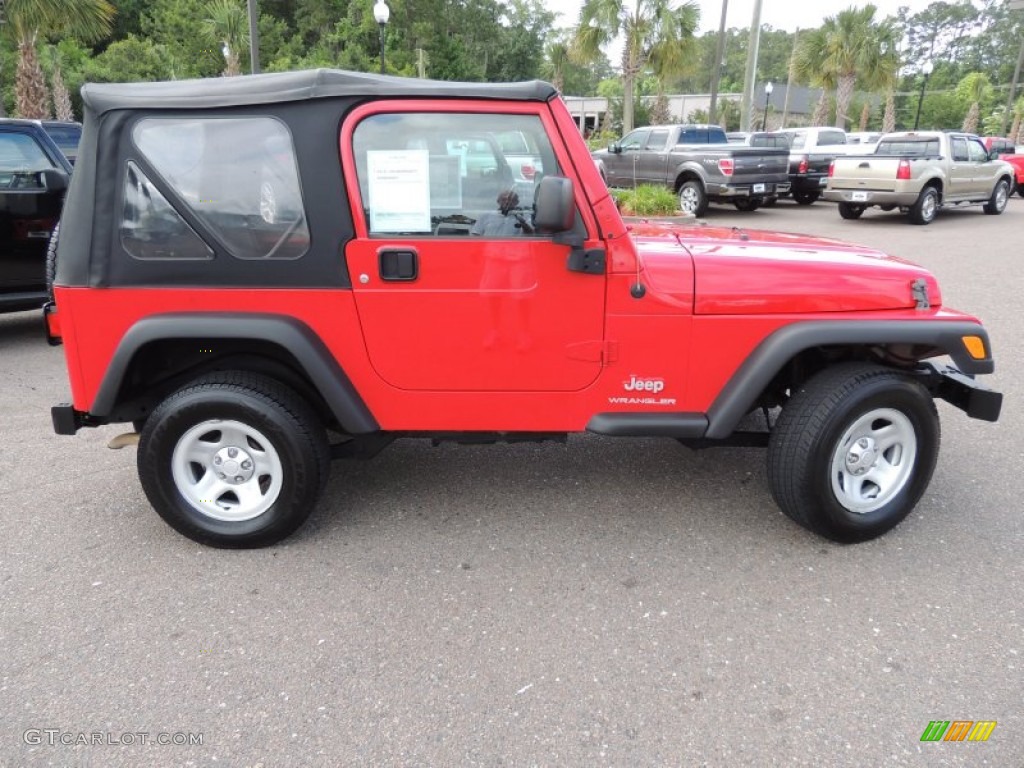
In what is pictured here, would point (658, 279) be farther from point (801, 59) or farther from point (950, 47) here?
point (950, 47)

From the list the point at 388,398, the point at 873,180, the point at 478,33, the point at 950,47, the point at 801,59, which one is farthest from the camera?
the point at 950,47

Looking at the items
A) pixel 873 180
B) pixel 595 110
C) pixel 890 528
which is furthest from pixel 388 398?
pixel 595 110

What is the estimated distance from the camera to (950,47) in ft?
261

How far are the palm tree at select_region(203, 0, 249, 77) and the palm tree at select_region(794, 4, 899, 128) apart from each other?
885 inches

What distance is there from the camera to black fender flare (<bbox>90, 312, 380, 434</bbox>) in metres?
2.95

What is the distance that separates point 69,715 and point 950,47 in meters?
98.8

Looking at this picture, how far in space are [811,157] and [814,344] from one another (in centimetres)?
1649

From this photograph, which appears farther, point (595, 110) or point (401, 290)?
point (595, 110)

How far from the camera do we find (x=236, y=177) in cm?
296

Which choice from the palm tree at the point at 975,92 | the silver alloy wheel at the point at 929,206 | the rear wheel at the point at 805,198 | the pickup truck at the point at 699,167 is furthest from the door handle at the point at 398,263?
the palm tree at the point at 975,92

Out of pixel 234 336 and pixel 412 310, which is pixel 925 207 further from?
pixel 234 336

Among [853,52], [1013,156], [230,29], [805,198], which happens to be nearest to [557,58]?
[853,52]

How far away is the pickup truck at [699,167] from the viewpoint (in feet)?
47.1

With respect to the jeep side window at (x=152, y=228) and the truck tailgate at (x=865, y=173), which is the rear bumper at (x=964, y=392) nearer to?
the jeep side window at (x=152, y=228)
